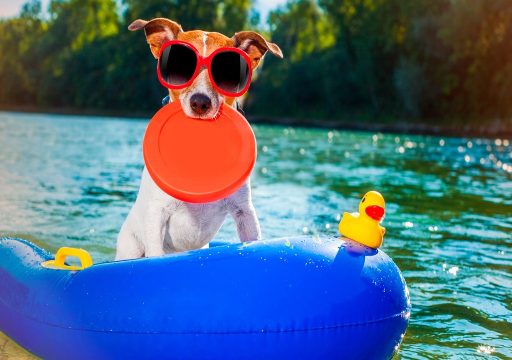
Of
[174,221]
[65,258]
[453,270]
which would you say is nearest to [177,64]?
[174,221]

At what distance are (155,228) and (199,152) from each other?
451 mm

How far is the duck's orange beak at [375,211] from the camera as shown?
125 inches

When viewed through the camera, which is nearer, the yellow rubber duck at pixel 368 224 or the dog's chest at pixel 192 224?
the yellow rubber duck at pixel 368 224

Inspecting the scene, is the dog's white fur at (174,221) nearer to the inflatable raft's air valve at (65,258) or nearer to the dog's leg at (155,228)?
the dog's leg at (155,228)

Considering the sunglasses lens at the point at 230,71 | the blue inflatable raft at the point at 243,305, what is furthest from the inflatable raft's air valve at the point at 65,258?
the sunglasses lens at the point at 230,71

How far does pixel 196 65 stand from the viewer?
3.41 metres

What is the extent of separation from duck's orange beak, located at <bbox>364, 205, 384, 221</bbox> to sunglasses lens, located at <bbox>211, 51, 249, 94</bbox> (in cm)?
90

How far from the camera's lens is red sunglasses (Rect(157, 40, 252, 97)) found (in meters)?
3.40

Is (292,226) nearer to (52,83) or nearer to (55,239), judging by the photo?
(55,239)

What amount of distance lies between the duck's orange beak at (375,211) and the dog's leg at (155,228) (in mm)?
1066

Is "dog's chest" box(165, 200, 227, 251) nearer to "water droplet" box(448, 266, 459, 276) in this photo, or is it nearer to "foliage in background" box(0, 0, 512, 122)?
"water droplet" box(448, 266, 459, 276)

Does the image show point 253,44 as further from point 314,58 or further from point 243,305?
point 314,58

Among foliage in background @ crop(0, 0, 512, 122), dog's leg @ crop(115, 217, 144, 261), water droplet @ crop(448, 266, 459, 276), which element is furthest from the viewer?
foliage in background @ crop(0, 0, 512, 122)

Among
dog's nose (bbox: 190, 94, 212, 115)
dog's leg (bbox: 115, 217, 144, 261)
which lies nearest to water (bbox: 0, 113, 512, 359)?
dog's leg (bbox: 115, 217, 144, 261)
